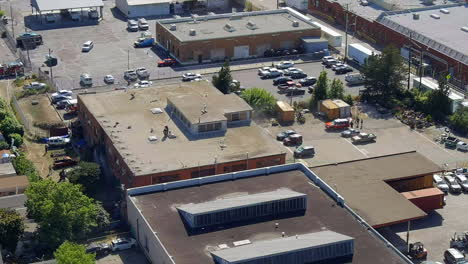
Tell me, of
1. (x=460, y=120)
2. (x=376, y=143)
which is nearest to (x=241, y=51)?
(x=376, y=143)

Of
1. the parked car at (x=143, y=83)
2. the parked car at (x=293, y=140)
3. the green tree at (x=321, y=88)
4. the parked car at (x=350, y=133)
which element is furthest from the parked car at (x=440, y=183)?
the parked car at (x=143, y=83)

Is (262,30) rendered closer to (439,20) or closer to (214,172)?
(439,20)

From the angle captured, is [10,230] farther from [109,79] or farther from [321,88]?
[321,88]

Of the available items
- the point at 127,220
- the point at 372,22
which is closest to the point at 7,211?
the point at 127,220

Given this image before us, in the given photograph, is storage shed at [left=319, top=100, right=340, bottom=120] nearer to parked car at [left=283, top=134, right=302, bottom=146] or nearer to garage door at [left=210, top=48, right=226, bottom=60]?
parked car at [left=283, top=134, right=302, bottom=146]

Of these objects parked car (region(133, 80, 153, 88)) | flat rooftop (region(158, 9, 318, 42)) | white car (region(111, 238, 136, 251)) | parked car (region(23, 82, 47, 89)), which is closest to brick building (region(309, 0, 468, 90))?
→ flat rooftop (region(158, 9, 318, 42))

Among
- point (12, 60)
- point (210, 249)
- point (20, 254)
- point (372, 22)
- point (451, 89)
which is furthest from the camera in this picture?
point (372, 22)

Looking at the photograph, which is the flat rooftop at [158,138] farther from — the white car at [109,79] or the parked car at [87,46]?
the parked car at [87,46]
